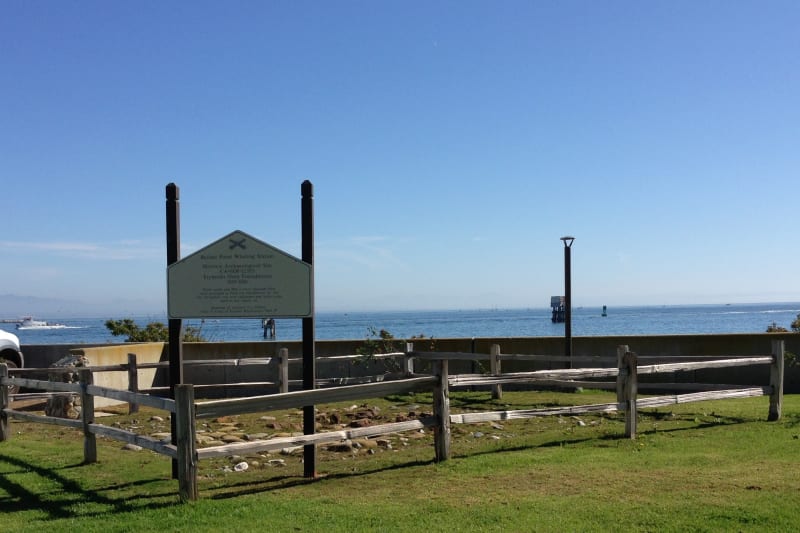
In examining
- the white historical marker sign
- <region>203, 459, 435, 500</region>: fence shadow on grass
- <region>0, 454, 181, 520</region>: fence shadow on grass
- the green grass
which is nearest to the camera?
the green grass

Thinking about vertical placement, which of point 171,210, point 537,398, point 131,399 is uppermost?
point 171,210

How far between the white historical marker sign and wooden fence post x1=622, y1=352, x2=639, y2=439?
182 inches

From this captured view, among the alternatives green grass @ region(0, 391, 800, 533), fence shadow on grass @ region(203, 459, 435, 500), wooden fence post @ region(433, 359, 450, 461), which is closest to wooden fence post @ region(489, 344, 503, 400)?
green grass @ region(0, 391, 800, 533)

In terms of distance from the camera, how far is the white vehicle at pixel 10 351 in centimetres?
1747

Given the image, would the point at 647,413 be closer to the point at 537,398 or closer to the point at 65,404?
the point at 537,398

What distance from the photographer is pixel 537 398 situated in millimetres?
15664

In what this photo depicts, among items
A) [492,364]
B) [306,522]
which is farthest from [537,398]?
[306,522]

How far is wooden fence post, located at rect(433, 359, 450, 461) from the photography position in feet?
29.6

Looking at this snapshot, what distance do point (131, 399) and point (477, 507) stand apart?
3849 millimetres

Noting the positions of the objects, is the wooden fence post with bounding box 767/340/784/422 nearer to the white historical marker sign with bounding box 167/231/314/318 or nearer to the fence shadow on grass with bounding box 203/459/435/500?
the fence shadow on grass with bounding box 203/459/435/500

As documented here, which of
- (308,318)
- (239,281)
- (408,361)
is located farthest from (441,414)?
(408,361)

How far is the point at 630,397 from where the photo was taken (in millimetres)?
10469

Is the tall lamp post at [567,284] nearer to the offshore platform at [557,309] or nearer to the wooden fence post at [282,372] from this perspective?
the wooden fence post at [282,372]

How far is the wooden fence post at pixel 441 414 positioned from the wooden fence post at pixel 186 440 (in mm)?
2893
